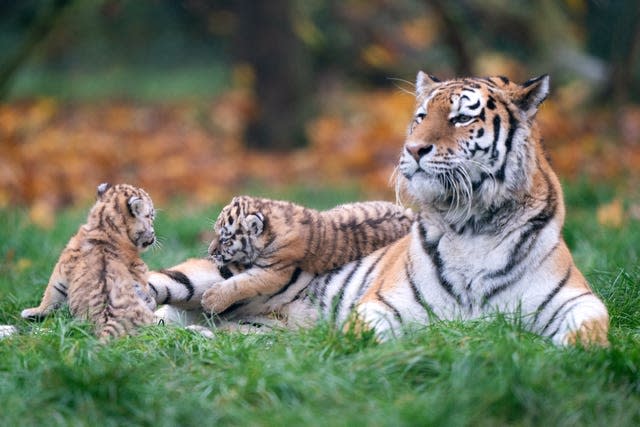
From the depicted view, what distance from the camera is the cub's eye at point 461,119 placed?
4.25m

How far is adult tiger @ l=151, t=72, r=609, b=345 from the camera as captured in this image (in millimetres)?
4156

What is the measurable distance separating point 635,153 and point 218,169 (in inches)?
189

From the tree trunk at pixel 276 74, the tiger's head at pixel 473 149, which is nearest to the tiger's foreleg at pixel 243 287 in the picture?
the tiger's head at pixel 473 149

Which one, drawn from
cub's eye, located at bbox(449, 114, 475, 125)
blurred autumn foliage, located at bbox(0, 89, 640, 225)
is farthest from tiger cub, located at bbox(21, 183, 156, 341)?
blurred autumn foliage, located at bbox(0, 89, 640, 225)

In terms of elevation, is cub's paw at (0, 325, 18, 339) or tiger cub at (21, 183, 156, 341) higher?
tiger cub at (21, 183, 156, 341)

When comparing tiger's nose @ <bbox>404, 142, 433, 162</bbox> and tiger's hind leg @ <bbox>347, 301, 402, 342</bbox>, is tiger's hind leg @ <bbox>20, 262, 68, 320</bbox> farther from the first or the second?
tiger's nose @ <bbox>404, 142, 433, 162</bbox>

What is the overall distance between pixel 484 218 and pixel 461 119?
0.47 m

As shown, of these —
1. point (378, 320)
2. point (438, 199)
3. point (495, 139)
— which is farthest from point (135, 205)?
point (495, 139)

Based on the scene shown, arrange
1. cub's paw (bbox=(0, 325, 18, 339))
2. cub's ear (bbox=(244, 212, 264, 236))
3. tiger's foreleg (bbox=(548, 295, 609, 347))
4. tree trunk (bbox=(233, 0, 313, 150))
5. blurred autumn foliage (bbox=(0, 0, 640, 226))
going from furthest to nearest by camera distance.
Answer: tree trunk (bbox=(233, 0, 313, 150))
blurred autumn foliage (bbox=(0, 0, 640, 226))
cub's ear (bbox=(244, 212, 264, 236))
cub's paw (bbox=(0, 325, 18, 339))
tiger's foreleg (bbox=(548, 295, 609, 347))

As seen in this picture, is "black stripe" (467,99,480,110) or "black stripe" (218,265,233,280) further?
"black stripe" (218,265,233,280)

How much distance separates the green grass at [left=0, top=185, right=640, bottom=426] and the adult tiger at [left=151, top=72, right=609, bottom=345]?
9.0 inches

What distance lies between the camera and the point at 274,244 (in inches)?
192

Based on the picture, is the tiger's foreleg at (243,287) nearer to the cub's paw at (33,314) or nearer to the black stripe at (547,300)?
the cub's paw at (33,314)

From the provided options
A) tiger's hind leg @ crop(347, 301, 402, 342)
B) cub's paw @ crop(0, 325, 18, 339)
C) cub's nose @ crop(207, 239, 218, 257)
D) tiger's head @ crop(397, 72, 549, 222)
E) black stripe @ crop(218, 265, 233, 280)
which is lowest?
cub's paw @ crop(0, 325, 18, 339)
